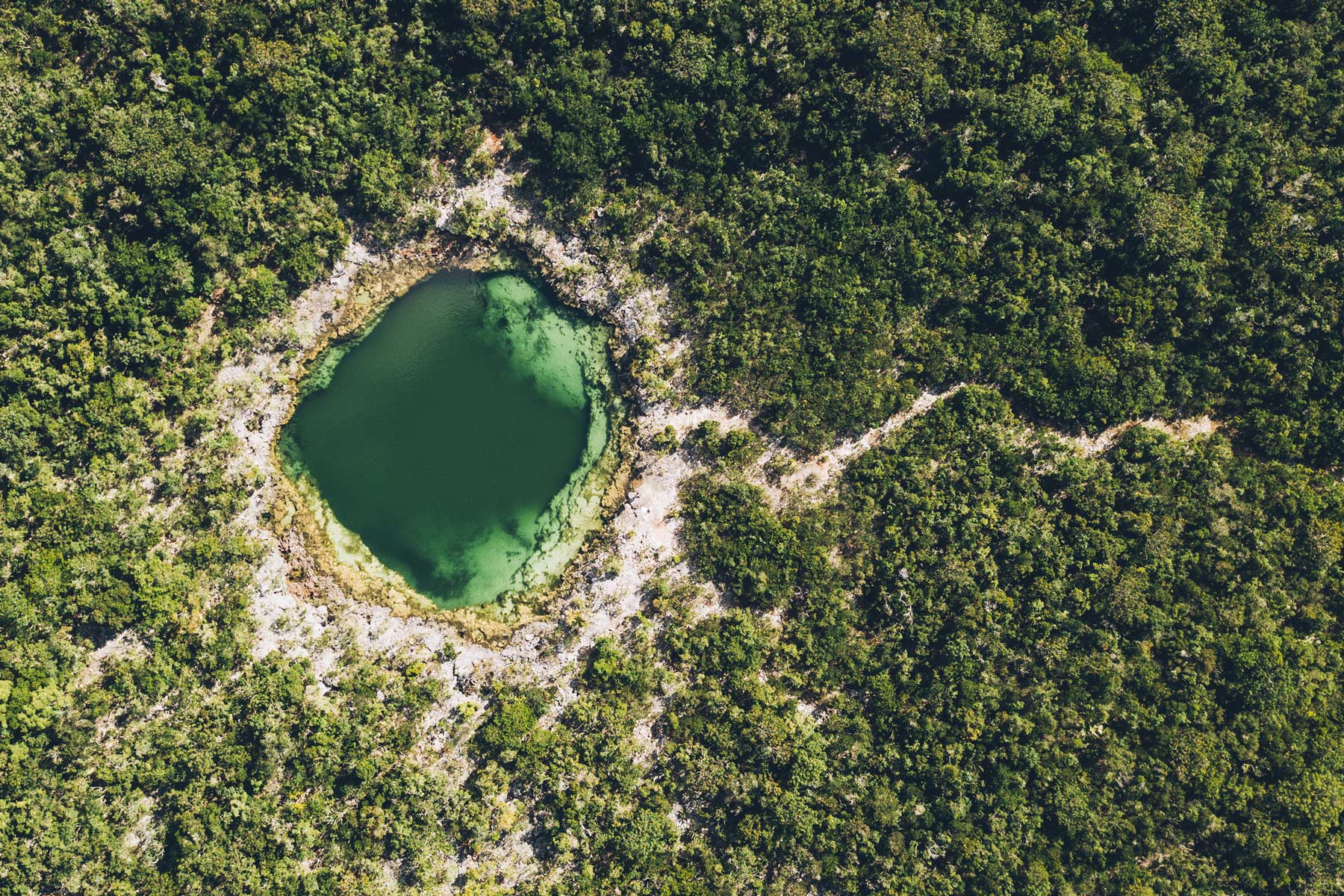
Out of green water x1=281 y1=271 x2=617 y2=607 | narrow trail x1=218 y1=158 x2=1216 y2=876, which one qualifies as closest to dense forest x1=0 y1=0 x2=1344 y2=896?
narrow trail x1=218 y1=158 x2=1216 y2=876

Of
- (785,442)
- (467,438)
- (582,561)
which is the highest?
(785,442)

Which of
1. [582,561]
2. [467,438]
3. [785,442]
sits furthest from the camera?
[467,438]

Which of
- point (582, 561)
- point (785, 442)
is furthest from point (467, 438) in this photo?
point (785, 442)

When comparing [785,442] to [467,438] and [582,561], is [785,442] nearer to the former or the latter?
[582,561]

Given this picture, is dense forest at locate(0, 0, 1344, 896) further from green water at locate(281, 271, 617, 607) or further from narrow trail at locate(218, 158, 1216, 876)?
green water at locate(281, 271, 617, 607)

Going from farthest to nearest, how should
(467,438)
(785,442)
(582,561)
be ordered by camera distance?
(467,438) < (582,561) < (785,442)

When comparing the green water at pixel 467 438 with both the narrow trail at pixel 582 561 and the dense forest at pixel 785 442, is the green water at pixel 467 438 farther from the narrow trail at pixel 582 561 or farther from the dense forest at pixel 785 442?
the dense forest at pixel 785 442
